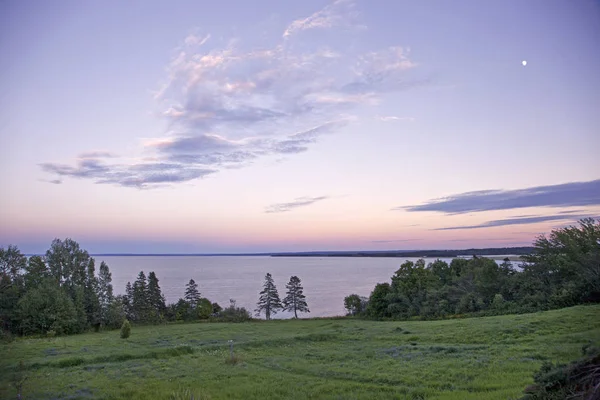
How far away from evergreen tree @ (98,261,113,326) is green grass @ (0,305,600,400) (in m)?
35.1

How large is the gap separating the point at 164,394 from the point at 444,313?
134 ft

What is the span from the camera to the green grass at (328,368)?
34.4ft

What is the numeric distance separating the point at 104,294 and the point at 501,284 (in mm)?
59030

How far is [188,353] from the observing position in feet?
76.7

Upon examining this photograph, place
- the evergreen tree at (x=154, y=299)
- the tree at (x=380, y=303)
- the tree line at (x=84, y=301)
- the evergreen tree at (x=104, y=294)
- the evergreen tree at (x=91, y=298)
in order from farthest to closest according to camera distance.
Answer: the evergreen tree at (x=154, y=299) → the evergreen tree at (x=104, y=294) → the evergreen tree at (x=91, y=298) → the tree at (x=380, y=303) → the tree line at (x=84, y=301)

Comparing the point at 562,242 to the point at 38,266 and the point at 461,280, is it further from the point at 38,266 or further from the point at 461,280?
the point at 38,266

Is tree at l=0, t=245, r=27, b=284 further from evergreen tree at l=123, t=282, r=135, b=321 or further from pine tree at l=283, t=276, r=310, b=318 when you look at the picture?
pine tree at l=283, t=276, r=310, b=318

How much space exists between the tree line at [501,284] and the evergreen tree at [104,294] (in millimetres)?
39604

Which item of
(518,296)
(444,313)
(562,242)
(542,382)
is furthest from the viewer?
(444,313)

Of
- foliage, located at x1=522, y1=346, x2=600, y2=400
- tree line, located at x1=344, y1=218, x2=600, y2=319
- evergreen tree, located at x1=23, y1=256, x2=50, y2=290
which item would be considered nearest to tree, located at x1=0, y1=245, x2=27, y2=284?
foliage, located at x1=522, y1=346, x2=600, y2=400

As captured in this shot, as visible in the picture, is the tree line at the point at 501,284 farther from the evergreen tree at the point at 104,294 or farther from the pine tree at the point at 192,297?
the evergreen tree at the point at 104,294

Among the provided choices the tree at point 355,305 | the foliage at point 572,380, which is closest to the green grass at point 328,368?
the foliage at point 572,380

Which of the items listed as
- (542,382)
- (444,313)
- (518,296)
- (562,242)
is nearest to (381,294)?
(444,313)

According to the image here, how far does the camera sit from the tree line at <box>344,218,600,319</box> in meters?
28.1
